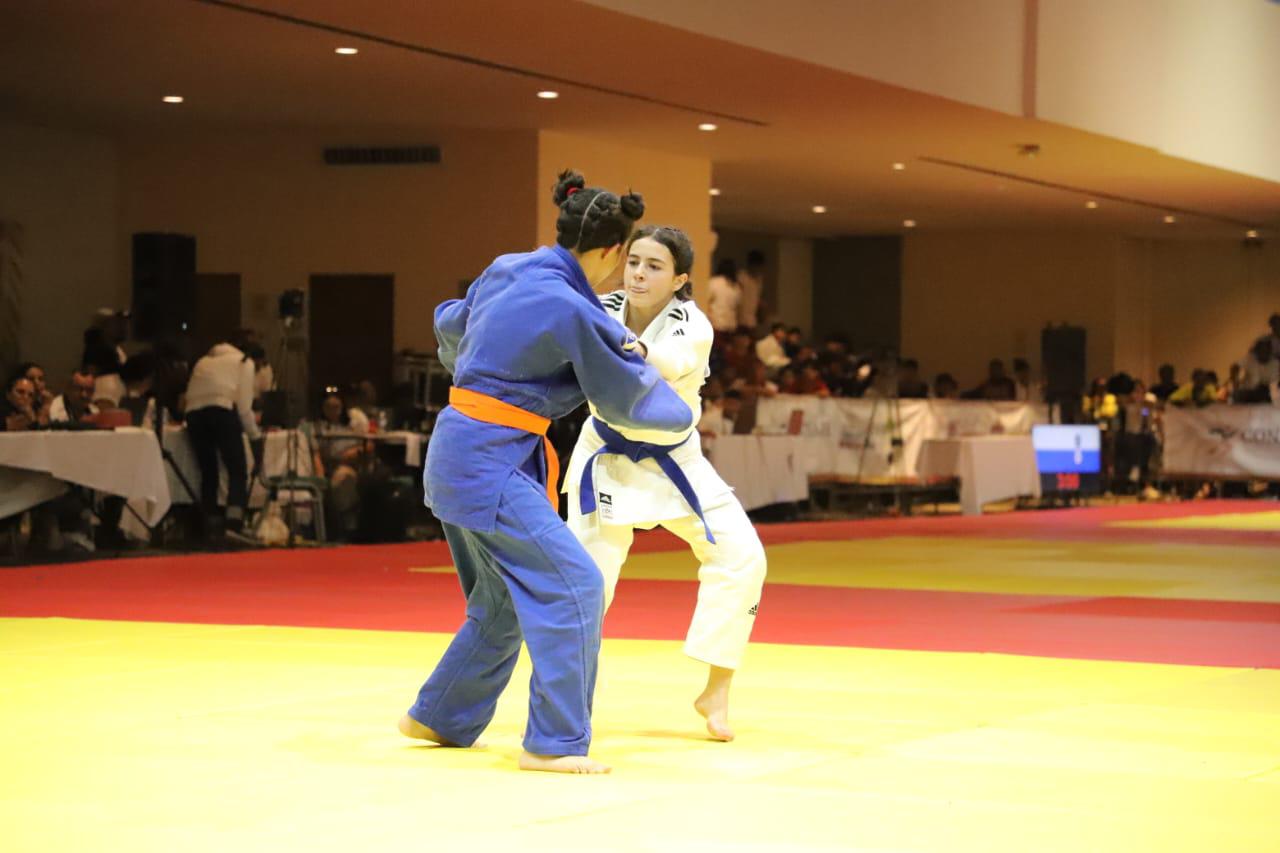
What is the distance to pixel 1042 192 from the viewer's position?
66.4 feet

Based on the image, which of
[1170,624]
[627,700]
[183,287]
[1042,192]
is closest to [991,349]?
[1042,192]

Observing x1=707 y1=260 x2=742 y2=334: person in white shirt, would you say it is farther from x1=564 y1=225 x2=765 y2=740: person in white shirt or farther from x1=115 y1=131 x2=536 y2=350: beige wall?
x1=564 y1=225 x2=765 y2=740: person in white shirt

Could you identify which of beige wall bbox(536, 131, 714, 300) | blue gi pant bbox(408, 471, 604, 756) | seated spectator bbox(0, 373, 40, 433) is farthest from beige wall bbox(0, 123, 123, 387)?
blue gi pant bbox(408, 471, 604, 756)

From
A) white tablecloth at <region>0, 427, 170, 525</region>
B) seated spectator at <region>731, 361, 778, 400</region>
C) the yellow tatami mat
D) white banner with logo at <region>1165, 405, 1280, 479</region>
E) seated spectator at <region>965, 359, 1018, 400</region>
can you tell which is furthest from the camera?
seated spectator at <region>965, 359, 1018, 400</region>

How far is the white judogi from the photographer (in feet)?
15.2

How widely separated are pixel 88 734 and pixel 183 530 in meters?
8.01

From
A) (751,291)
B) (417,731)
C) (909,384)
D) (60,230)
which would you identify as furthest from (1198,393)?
(417,731)

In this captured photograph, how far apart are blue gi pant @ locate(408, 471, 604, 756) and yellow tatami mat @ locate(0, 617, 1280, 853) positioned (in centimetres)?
16

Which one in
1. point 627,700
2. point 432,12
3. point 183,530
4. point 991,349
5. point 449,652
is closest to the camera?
point 449,652

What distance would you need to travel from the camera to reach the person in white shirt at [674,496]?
4.63 m

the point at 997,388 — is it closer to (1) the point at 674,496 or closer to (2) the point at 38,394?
(2) the point at 38,394

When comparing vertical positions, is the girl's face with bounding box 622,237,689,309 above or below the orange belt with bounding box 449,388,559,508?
above

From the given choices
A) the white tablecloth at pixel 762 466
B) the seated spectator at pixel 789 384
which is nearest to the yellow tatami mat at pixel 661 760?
the white tablecloth at pixel 762 466

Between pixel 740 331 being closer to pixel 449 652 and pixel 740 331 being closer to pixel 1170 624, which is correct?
pixel 1170 624
